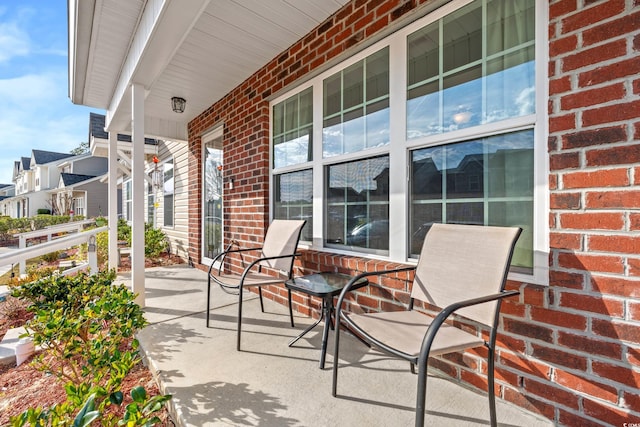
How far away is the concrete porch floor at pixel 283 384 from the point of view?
4.84 feet

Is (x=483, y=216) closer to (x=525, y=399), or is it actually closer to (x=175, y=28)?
(x=525, y=399)

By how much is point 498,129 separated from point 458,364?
1.36 meters

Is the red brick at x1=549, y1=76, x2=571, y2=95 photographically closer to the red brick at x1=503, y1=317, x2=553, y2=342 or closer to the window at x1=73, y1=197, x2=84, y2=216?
the red brick at x1=503, y1=317, x2=553, y2=342

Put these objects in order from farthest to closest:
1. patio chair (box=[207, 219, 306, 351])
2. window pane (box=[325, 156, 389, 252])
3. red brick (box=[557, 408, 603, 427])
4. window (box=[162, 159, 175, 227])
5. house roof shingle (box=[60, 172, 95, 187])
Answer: house roof shingle (box=[60, 172, 95, 187]) < window (box=[162, 159, 175, 227]) < patio chair (box=[207, 219, 306, 351]) < window pane (box=[325, 156, 389, 252]) < red brick (box=[557, 408, 603, 427])

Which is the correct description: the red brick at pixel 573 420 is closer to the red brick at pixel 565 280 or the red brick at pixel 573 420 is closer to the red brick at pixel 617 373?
the red brick at pixel 617 373

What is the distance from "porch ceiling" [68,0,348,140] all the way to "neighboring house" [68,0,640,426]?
0.02 m

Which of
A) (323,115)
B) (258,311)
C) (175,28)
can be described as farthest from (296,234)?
(175,28)

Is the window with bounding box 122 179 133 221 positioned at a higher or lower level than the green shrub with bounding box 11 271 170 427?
higher

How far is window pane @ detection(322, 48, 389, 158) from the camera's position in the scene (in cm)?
236

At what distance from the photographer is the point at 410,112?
7.04 ft

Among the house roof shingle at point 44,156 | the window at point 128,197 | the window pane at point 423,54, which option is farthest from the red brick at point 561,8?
the house roof shingle at point 44,156

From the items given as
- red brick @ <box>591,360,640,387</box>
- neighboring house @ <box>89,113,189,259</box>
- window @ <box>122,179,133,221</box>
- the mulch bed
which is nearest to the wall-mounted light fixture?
neighboring house @ <box>89,113,189,259</box>

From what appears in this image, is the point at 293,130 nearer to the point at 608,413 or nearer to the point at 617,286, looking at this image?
the point at 617,286

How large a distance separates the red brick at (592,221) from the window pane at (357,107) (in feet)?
4.06
